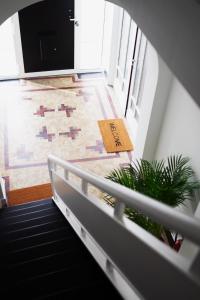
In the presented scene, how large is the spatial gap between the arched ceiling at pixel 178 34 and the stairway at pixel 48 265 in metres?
1.27

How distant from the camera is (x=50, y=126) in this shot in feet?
18.1

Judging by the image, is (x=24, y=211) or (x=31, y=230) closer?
(x=31, y=230)

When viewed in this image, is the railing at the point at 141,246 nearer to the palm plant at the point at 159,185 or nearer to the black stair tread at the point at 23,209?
the palm plant at the point at 159,185

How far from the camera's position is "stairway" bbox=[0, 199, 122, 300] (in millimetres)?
1969

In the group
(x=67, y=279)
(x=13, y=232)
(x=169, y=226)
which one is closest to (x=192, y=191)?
(x=67, y=279)

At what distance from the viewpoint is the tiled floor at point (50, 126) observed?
4875mm

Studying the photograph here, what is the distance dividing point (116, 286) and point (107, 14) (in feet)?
18.2

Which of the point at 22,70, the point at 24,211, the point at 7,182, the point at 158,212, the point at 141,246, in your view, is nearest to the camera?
the point at 158,212

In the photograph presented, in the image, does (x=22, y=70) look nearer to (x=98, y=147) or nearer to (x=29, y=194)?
(x=98, y=147)

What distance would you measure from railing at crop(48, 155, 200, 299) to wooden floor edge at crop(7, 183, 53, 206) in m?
2.55

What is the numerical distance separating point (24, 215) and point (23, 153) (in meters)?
1.70

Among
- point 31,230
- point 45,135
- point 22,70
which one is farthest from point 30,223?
point 22,70

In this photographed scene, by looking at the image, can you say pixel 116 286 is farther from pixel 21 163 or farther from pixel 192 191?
pixel 21 163

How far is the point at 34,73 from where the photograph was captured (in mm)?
6578
